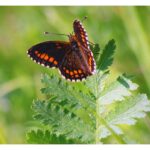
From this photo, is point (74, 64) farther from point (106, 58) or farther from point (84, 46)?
point (106, 58)

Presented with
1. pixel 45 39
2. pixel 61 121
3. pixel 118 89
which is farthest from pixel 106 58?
pixel 45 39

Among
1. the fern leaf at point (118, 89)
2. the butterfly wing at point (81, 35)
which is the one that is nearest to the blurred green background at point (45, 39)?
the butterfly wing at point (81, 35)

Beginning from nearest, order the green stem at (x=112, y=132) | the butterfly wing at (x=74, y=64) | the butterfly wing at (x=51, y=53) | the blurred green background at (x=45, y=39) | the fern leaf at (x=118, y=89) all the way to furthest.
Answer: the green stem at (x=112, y=132) < the fern leaf at (x=118, y=89) < the butterfly wing at (x=74, y=64) < the butterfly wing at (x=51, y=53) < the blurred green background at (x=45, y=39)

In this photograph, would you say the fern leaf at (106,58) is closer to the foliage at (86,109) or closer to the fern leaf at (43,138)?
the foliage at (86,109)

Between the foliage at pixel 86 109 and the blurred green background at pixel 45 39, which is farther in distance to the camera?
the blurred green background at pixel 45 39

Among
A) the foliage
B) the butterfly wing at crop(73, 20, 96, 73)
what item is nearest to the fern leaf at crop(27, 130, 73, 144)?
the foliage
